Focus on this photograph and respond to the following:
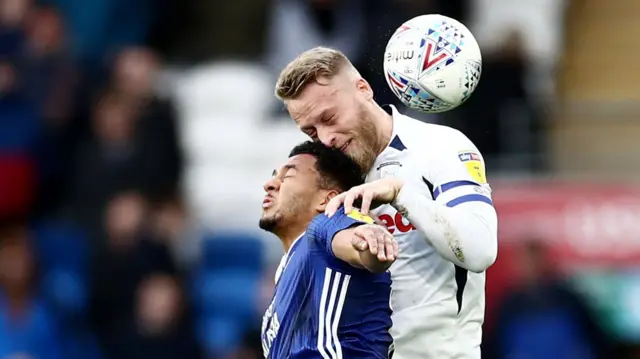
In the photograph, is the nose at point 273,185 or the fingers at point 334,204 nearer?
the fingers at point 334,204

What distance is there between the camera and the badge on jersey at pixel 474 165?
5090 mm

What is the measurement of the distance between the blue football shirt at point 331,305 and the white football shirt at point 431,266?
180 millimetres

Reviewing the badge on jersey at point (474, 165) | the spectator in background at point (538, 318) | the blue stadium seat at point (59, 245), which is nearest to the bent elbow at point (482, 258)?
the badge on jersey at point (474, 165)

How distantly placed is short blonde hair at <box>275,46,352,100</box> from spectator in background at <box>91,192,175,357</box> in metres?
5.77

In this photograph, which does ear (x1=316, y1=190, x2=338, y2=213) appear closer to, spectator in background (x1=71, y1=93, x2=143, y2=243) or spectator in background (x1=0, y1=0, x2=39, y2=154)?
spectator in background (x1=71, y1=93, x2=143, y2=243)

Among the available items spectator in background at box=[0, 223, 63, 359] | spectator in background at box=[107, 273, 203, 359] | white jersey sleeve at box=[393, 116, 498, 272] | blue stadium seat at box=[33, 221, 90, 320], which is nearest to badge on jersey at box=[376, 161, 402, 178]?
white jersey sleeve at box=[393, 116, 498, 272]

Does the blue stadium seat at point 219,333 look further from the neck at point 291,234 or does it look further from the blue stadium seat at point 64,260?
the neck at point 291,234

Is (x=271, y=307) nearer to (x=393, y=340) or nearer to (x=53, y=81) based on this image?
(x=393, y=340)

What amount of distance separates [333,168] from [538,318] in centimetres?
541

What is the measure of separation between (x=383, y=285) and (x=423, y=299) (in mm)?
259

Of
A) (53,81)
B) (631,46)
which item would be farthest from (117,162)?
(631,46)

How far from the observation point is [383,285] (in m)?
5.00

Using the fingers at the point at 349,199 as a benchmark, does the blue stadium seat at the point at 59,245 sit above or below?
below

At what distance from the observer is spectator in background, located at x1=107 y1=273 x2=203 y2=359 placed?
34.4 ft
